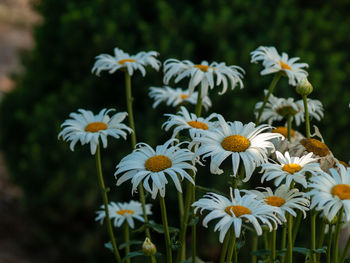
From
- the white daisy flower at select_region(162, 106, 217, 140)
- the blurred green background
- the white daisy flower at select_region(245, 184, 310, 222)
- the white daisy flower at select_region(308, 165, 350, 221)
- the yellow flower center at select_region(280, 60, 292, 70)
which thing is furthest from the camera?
the blurred green background

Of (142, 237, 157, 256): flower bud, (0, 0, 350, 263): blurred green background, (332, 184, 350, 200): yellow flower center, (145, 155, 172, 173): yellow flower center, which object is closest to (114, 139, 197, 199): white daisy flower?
(145, 155, 172, 173): yellow flower center

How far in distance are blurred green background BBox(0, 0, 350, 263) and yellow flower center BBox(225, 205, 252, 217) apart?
5.07ft

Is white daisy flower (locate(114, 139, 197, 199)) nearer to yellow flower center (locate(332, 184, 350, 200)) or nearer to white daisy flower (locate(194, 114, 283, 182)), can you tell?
white daisy flower (locate(194, 114, 283, 182))

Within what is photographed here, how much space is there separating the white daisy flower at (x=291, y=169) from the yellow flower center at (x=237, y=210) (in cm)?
7

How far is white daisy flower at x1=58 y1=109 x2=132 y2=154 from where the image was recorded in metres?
1.13

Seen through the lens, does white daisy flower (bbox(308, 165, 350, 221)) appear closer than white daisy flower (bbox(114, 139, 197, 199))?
Yes

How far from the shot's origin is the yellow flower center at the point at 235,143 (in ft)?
3.18

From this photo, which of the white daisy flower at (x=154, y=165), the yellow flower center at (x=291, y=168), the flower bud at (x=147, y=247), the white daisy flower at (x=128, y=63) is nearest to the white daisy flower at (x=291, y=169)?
the yellow flower center at (x=291, y=168)

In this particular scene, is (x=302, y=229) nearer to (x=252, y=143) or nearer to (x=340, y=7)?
(x=340, y=7)

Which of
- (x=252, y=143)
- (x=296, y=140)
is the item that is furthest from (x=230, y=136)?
(x=296, y=140)

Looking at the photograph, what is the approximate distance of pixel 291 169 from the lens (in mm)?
952

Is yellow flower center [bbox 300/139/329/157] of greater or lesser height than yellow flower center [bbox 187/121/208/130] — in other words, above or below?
below

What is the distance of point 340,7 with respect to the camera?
8.98ft

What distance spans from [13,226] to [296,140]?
8.71 feet
